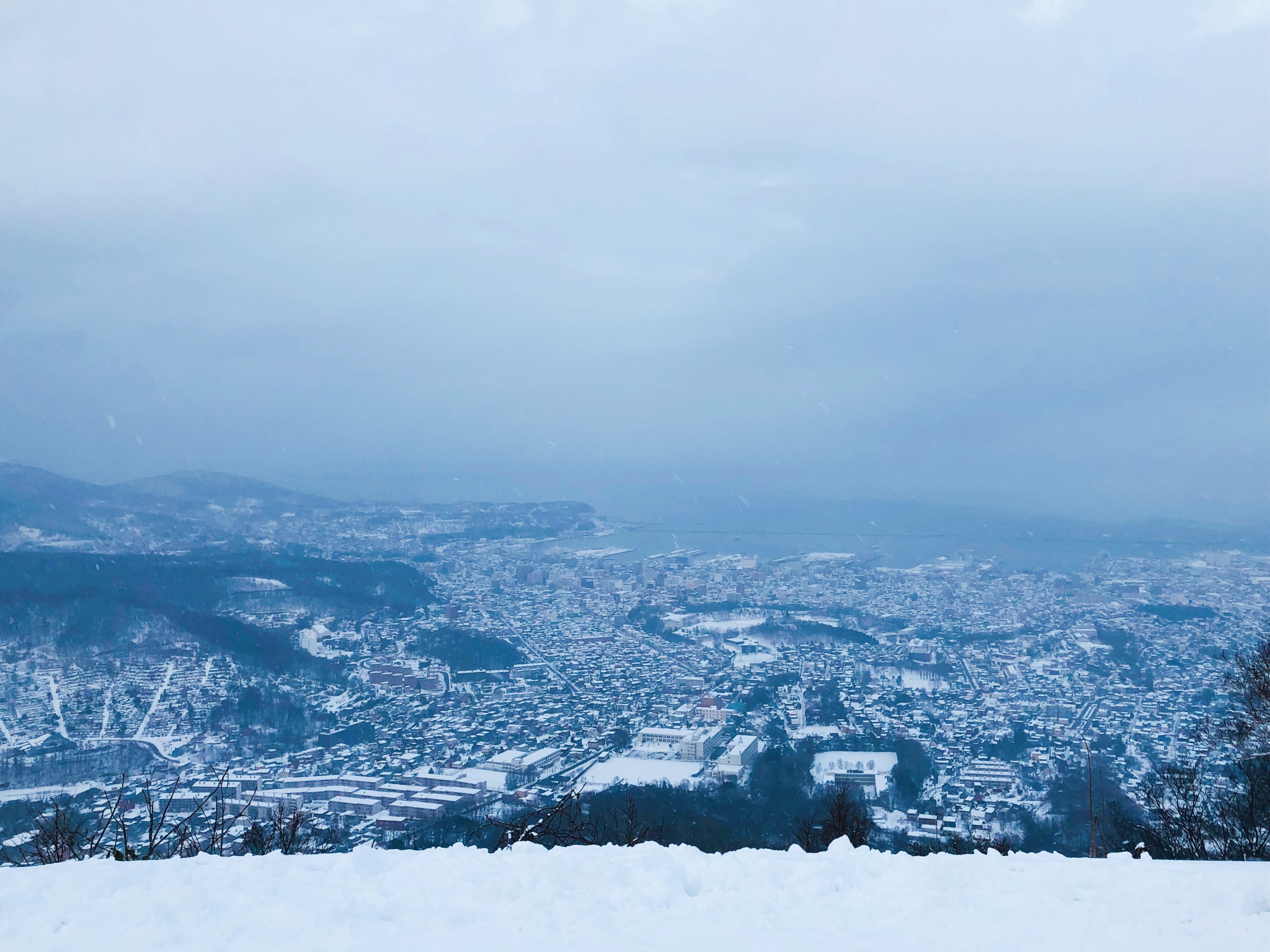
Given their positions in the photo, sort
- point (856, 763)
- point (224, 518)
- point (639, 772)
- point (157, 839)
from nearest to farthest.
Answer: point (157, 839) → point (639, 772) → point (856, 763) → point (224, 518)

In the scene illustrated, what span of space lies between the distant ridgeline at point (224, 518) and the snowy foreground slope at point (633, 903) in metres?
37.9

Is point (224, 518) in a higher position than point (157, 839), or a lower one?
lower

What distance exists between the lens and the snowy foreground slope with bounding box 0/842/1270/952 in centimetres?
348

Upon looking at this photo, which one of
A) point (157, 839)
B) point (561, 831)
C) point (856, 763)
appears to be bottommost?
point (856, 763)

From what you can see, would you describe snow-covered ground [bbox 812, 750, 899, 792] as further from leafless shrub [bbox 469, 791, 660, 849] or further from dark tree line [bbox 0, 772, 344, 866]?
dark tree line [bbox 0, 772, 344, 866]

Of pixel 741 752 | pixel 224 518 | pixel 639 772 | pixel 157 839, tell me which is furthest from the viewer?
pixel 224 518

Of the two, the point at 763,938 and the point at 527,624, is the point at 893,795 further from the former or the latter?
the point at 527,624

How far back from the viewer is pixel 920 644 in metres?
28.1

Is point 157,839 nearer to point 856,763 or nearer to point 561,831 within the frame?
point 561,831

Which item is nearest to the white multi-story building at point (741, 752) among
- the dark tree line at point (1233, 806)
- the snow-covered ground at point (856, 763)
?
the snow-covered ground at point (856, 763)

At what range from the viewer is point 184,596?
29.1 metres

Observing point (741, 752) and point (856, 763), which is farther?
point (741, 752)

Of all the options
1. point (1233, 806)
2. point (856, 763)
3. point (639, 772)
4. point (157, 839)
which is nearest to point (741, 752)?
point (856, 763)

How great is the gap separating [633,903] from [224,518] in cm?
5405
